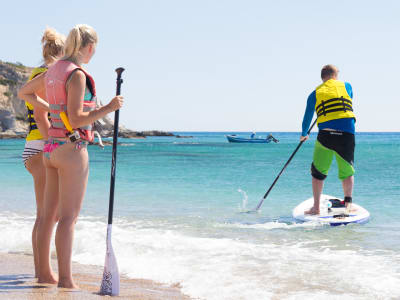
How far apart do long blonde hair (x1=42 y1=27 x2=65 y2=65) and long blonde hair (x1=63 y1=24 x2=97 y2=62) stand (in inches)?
16.4

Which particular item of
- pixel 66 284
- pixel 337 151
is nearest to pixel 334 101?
pixel 337 151

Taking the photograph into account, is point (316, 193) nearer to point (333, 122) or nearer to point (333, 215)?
point (333, 215)

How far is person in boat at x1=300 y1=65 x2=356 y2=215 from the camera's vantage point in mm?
6578

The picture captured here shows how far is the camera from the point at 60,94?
3.02 metres

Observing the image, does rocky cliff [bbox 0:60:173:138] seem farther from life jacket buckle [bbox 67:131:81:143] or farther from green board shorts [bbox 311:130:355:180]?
life jacket buckle [bbox 67:131:81:143]

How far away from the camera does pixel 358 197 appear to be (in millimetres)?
11000

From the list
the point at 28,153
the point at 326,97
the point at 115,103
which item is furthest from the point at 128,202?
the point at 115,103

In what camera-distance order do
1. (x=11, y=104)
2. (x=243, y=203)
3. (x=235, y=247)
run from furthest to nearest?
(x=11, y=104), (x=243, y=203), (x=235, y=247)

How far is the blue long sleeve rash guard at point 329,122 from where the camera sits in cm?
659

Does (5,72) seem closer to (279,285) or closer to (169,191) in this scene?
(169,191)

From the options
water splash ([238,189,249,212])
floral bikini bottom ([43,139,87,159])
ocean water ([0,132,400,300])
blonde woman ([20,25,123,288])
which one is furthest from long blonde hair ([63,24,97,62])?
water splash ([238,189,249,212])

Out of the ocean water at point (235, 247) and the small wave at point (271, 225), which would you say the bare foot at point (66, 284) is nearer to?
the ocean water at point (235, 247)

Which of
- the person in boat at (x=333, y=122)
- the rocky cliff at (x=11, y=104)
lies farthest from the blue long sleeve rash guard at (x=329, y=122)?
the rocky cliff at (x=11, y=104)

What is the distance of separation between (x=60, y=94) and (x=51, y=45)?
0.62m
